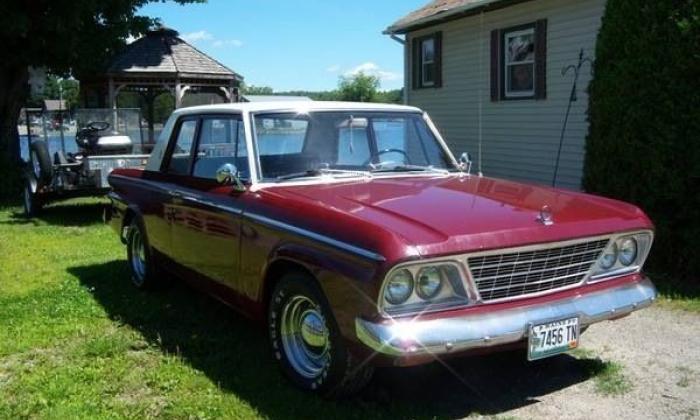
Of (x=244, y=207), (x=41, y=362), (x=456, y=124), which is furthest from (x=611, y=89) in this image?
(x=456, y=124)

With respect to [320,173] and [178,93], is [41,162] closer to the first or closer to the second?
[320,173]

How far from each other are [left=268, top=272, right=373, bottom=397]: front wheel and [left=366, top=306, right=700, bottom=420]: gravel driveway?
328mm

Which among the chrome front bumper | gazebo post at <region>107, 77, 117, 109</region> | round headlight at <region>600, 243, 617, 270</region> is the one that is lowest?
the chrome front bumper

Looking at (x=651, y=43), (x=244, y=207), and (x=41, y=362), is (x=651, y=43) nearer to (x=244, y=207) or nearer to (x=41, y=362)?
(x=244, y=207)

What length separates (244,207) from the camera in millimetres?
4422

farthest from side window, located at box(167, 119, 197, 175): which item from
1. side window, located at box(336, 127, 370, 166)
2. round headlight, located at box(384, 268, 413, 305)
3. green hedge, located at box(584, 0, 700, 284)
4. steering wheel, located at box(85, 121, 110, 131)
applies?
steering wheel, located at box(85, 121, 110, 131)

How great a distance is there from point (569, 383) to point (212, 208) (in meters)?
2.52

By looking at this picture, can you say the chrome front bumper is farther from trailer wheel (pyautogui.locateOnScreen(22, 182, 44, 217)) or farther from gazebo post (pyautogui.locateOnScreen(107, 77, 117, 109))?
gazebo post (pyautogui.locateOnScreen(107, 77, 117, 109))

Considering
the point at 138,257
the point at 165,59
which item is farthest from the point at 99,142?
the point at 165,59

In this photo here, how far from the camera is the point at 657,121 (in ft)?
Answer: 22.1

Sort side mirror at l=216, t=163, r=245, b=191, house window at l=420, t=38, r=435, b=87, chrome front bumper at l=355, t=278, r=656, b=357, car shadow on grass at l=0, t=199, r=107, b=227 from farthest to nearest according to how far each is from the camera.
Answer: house window at l=420, t=38, r=435, b=87
car shadow on grass at l=0, t=199, r=107, b=227
side mirror at l=216, t=163, r=245, b=191
chrome front bumper at l=355, t=278, r=656, b=357

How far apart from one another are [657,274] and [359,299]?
4506mm

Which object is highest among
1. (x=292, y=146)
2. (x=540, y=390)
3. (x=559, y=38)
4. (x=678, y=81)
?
(x=559, y=38)

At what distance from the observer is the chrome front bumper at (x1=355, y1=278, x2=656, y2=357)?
3.32 m
